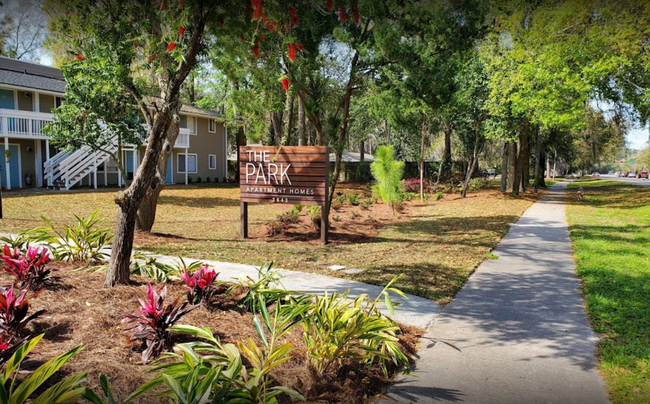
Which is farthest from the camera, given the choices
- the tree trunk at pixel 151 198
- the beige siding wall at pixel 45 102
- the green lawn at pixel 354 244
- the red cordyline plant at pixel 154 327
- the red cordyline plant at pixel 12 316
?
the beige siding wall at pixel 45 102

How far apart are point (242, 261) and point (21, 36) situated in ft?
92.3

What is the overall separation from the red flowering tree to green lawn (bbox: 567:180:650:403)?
492 cm

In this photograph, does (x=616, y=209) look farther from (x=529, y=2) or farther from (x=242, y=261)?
(x=242, y=261)

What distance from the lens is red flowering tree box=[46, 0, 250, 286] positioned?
5188 millimetres

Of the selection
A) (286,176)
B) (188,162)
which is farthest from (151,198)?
(188,162)

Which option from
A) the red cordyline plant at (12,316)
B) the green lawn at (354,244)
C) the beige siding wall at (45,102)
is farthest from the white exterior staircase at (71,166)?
the red cordyline plant at (12,316)

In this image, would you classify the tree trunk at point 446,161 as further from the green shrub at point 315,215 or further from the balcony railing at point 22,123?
the balcony railing at point 22,123

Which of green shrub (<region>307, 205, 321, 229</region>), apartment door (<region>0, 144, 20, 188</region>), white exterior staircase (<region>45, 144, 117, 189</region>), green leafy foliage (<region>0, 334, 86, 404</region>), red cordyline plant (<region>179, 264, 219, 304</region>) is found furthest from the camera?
white exterior staircase (<region>45, 144, 117, 189</region>)

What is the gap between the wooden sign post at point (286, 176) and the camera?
10656 mm

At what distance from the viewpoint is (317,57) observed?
478 inches

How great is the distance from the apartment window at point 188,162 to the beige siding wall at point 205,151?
6.1 inches

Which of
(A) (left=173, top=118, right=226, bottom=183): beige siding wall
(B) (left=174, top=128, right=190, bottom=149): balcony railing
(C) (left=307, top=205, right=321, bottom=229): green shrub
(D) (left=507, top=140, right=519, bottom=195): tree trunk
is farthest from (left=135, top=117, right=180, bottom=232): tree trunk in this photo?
(A) (left=173, top=118, right=226, bottom=183): beige siding wall

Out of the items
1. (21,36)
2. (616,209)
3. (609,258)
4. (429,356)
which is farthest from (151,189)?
(21,36)

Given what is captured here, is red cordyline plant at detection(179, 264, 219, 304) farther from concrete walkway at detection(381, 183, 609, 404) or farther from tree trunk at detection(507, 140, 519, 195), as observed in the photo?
tree trunk at detection(507, 140, 519, 195)
